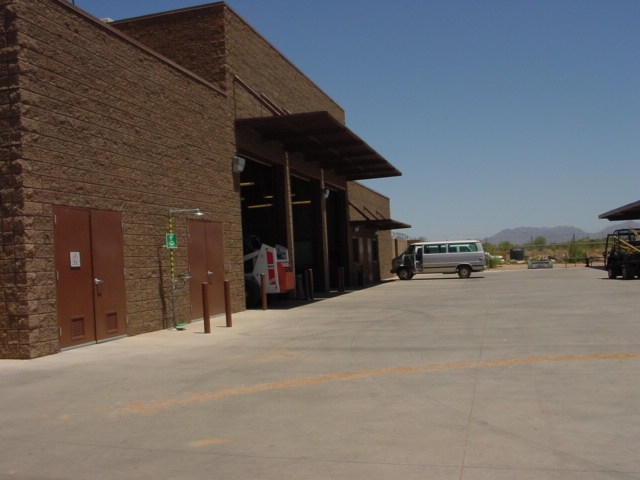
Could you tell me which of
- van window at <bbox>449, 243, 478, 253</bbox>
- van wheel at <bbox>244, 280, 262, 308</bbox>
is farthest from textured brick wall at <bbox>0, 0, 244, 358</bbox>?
van window at <bbox>449, 243, 478, 253</bbox>

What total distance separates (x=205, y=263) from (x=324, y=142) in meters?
8.70

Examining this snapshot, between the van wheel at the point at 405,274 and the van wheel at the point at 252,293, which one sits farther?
the van wheel at the point at 405,274

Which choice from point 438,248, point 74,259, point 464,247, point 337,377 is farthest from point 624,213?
point 337,377

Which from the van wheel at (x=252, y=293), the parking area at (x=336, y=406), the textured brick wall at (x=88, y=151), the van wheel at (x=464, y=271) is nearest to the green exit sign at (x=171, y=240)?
the textured brick wall at (x=88, y=151)

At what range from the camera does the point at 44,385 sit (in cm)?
908

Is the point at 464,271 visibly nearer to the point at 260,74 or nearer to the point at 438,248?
the point at 438,248

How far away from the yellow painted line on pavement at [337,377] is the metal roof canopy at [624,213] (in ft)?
109

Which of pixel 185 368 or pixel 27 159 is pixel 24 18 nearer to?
pixel 27 159

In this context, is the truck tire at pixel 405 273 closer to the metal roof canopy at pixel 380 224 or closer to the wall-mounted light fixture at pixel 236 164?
the metal roof canopy at pixel 380 224

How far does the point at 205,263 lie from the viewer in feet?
58.6

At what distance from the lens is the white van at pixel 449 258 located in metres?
39.5

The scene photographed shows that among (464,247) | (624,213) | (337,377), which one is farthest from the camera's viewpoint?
(624,213)

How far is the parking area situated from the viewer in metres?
5.42

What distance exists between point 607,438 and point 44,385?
7033 mm
